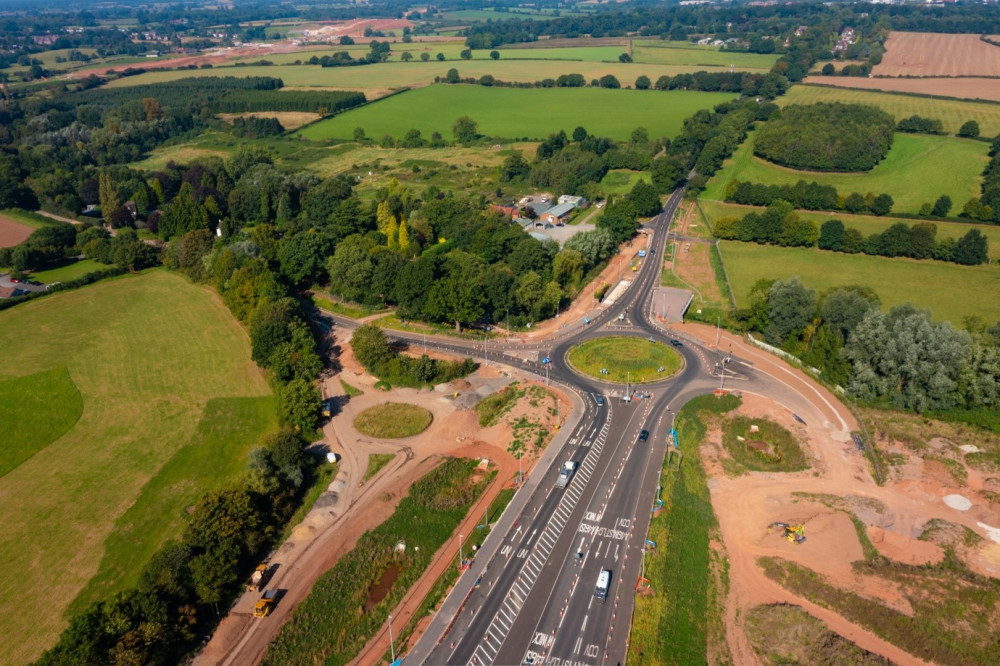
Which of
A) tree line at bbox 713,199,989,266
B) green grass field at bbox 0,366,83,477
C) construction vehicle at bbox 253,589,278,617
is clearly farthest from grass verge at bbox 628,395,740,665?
tree line at bbox 713,199,989,266

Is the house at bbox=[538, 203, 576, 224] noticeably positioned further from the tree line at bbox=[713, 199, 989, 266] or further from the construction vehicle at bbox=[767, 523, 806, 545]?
the construction vehicle at bbox=[767, 523, 806, 545]

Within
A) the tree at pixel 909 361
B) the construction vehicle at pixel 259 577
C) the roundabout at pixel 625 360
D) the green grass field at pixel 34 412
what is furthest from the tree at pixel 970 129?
the green grass field at pixel 34 412

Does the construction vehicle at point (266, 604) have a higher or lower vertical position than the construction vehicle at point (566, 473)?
lower

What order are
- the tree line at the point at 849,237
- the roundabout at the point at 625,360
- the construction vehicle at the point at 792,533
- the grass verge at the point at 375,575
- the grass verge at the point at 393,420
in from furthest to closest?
the tree line at the point at 849,237
the roundabout at the point at 625,360
the grass verge at the point at 393,420
the construction vehicle at the point at 792,533
the grass verge at the point at 375,575

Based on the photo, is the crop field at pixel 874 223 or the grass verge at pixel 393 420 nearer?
the grass verge at pixel 393 420

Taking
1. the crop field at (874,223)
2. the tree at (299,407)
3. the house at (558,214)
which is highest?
the crop field at (874,223)

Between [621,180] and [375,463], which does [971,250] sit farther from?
[375,463]

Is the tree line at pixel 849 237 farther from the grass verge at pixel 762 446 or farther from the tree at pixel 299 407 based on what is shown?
the tree at pixel 299 407
